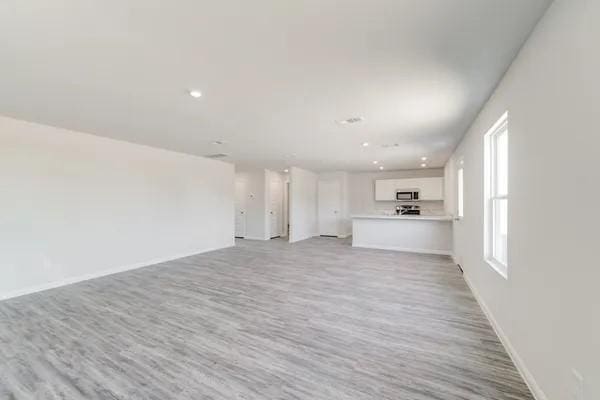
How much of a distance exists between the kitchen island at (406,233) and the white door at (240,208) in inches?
157

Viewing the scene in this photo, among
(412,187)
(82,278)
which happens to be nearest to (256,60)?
(82,278)

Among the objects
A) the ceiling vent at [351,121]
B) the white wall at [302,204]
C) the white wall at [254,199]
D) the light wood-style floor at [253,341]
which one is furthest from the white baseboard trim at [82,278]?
the ceiling vent at [351,121]

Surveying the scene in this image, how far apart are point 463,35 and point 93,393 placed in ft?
11.7

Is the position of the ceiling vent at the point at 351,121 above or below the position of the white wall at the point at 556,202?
above

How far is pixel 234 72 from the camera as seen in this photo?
93.2 inches

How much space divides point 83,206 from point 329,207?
747 centimetres

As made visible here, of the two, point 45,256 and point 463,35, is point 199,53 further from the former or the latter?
point 45,256

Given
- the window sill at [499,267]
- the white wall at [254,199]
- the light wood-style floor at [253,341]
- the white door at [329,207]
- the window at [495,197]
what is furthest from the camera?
the white door at [329,207]

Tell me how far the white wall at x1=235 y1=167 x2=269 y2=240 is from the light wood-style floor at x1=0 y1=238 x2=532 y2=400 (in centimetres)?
467

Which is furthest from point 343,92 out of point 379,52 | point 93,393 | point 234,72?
point 93,393

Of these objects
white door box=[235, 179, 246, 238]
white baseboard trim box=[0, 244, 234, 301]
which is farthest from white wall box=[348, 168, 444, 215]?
white baseboard trim box=[0, 244, 234, 301]

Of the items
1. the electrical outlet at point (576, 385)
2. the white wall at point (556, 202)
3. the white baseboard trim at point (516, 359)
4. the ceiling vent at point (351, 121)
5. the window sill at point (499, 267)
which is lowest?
the white baseboard trim at point (516, 359)

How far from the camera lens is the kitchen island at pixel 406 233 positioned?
687 centimetres

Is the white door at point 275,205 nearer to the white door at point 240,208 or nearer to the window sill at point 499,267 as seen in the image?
the white door at point 240,208
